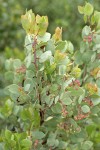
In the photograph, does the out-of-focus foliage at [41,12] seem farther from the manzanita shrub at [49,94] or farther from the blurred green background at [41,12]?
the manzanita shrub at [49,94]

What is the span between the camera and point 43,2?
4988 millimetres

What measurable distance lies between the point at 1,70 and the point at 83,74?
3.81 ft

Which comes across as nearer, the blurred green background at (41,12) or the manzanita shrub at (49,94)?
the manzanita shrub at (49,94)

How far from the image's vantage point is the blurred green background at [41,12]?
369cm

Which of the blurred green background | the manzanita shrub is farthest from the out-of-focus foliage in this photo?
the manzanita shrub

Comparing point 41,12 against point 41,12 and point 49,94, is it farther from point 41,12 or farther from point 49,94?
point 49,94

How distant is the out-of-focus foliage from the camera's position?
3.73m

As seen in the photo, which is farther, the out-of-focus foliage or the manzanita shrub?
the out-of-focus foliage

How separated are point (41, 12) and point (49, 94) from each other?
3377 millimetres

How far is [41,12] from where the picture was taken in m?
4.98

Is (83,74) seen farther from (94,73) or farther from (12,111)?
(12,111)

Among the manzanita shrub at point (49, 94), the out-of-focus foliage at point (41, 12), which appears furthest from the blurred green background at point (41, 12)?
the manzanita shrub at point (49, 94)

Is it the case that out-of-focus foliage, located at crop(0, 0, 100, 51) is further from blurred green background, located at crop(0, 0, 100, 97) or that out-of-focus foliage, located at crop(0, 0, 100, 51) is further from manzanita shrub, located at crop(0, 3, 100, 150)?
manzanita shrub, located at crop(0, 3, 100, 150)

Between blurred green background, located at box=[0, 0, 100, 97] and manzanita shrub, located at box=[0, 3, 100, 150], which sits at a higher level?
blurred green background, located at box=[0, 0, 100, 97]
